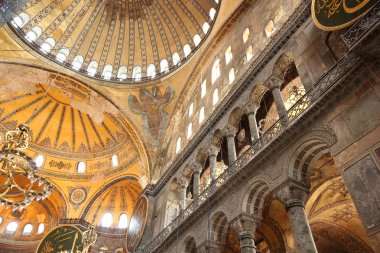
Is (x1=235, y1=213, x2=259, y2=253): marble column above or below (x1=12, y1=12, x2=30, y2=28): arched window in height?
below

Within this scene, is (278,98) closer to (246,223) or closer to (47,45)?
(246,223)

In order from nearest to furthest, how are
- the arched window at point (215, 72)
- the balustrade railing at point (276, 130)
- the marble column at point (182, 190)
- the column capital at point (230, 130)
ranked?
the balustrade railing at point (276, 130) < the column capital at point (230, 130) < the marble column at point (182, 190) < the arched window at point (215, 72)

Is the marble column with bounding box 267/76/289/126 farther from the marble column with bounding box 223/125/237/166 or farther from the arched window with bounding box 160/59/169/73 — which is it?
the arched window with bounding box 160/59/169/73

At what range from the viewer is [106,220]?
17.6m

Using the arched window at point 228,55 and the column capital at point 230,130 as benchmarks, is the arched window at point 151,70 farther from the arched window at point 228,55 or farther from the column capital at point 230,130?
the column capital at point 230,130

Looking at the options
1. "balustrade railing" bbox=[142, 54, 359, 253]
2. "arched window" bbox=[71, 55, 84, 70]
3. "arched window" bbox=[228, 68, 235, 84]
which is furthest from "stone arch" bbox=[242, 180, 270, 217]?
"arched window" bbox=[71, 55, 84, 70]

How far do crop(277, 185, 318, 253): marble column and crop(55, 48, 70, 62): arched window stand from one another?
44.3 feet

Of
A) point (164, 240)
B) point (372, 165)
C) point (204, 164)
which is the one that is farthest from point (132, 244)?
point (372, 165)

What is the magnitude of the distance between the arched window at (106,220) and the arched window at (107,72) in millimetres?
8144

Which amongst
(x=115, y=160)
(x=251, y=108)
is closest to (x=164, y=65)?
(x=115, y=160)

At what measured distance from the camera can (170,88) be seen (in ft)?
49.8

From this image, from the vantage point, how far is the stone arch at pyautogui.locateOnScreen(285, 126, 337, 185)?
5.83m

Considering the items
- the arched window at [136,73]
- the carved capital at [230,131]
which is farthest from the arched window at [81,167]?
the carved capital at [230,131]

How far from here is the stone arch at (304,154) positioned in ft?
19.1
